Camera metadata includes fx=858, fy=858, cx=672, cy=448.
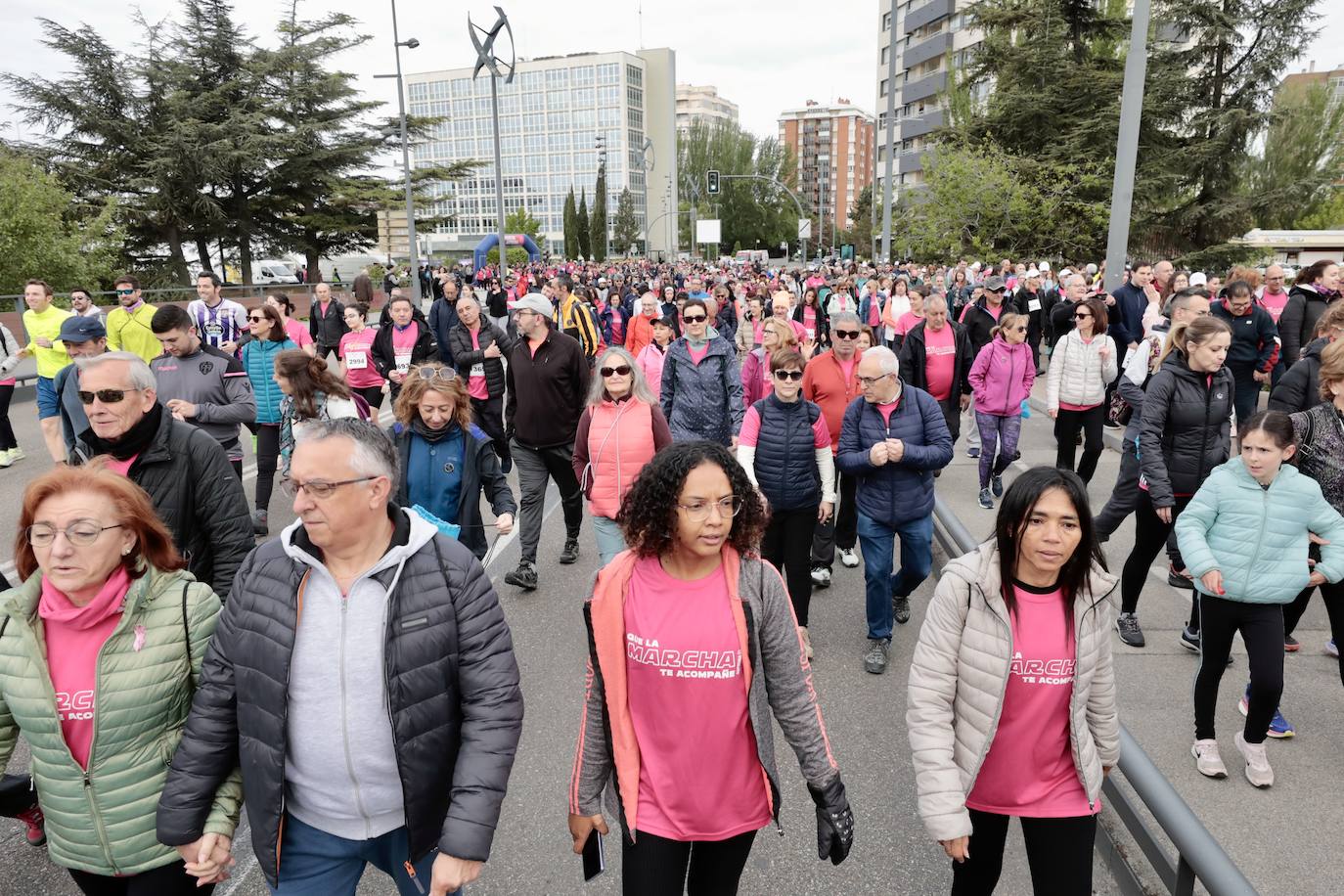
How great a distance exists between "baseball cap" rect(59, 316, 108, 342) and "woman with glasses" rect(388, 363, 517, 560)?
7.17ft

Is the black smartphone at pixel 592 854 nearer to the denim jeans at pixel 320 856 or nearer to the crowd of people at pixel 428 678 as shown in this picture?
the crowd of people at pixel 428 678

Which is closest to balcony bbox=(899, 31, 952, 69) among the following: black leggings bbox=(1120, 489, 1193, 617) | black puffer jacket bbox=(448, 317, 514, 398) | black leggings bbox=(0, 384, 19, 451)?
black puffer jacket bbox=(448, 317, 514, 398)

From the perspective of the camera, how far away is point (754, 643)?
240 centimetres

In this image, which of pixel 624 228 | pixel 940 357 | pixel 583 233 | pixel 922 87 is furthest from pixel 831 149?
pixel 940 357

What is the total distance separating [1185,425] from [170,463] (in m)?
5.23

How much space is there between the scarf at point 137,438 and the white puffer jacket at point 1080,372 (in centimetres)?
699

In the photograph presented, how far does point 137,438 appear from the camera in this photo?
A: 3258 mm

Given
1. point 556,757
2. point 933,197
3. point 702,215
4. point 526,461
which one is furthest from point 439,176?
point 702,215

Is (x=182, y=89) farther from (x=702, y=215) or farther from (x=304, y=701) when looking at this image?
(x=702, y=215)

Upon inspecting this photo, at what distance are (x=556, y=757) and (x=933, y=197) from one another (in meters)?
26.4

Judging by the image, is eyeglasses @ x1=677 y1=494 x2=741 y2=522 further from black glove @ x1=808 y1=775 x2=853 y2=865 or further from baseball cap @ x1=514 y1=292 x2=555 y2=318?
baseball cap @ x1=514 y1=292 x2=555 y2=318

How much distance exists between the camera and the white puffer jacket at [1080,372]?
301 inches

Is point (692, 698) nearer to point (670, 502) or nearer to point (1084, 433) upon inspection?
point (670, 502)

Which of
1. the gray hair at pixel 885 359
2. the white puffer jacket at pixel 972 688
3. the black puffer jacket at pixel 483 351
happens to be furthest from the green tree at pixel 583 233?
the white puffer jacket at pixel 972 688
